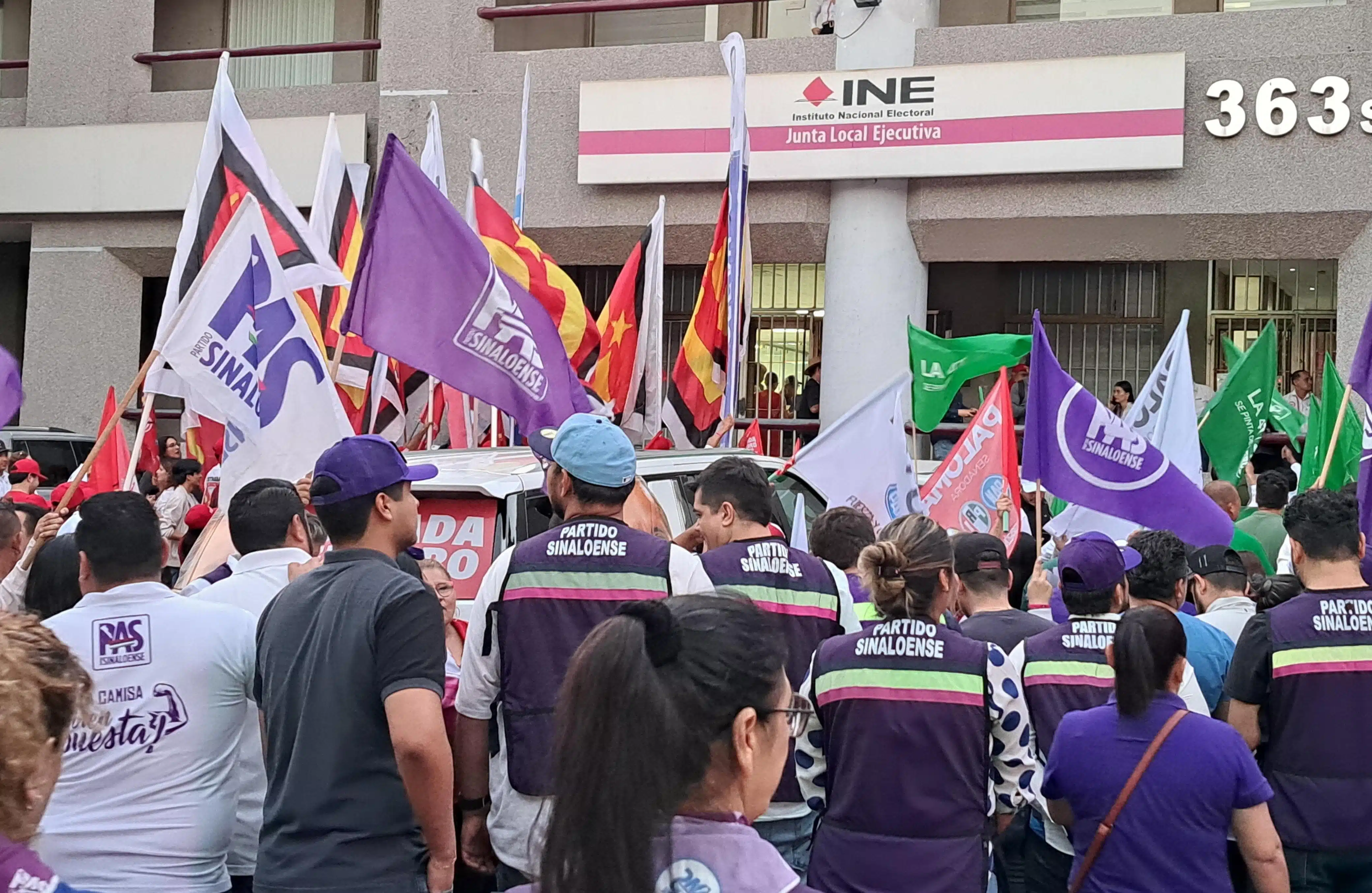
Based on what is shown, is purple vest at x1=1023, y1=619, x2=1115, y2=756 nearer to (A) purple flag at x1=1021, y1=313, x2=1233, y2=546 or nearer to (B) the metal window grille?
(A) purple flag at x1=1021, y1=313, x2=1233, y2=546

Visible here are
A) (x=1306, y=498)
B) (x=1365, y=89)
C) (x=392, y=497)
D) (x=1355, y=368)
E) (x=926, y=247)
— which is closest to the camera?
(x=392, y=497)

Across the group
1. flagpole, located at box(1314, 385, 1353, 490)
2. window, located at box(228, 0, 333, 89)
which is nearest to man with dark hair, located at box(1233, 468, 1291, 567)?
flagpole, located at box(1314, 385, 1353, 490)

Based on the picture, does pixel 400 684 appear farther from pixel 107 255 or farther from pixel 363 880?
pixel 107 255

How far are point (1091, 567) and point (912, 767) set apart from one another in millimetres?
947

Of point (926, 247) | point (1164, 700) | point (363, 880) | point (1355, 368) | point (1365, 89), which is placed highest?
point (1365, 89)

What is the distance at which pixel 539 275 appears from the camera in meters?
9.62

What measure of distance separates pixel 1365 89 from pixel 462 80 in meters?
9.10

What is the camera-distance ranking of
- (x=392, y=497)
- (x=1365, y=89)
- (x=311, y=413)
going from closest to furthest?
(x=392, y=497) → (x=311, y=413) → (x=1365, y=89)

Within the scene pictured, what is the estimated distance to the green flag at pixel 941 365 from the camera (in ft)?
35.8

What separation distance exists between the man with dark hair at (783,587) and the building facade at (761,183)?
10.3 metres

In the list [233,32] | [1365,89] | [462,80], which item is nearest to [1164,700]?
[1365,89]

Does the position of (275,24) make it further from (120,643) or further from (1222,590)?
(120,643)

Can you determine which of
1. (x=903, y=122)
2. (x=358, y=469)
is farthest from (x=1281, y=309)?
(x=358, y=469)

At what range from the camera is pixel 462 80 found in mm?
16469
